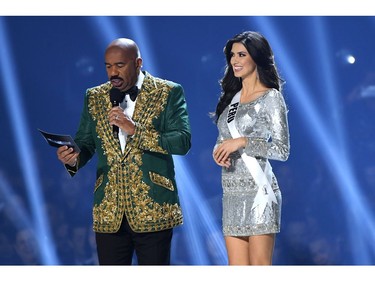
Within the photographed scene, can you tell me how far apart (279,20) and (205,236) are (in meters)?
1.63

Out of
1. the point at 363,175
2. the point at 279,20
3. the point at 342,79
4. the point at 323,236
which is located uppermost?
the point at 279,20

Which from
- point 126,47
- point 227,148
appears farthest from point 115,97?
point 227,148

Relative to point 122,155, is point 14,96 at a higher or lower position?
higher

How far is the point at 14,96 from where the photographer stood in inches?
232

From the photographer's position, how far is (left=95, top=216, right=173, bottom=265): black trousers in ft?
12.9

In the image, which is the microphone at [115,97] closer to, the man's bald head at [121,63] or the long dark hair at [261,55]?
the man's bald head at [121,63]

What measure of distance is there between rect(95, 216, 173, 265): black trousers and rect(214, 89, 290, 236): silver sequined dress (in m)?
0.33

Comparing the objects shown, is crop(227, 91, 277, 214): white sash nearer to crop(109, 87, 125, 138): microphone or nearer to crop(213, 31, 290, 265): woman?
crop(213, 31, 290, 265): woman

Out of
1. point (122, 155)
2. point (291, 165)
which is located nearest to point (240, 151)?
point (122, 155)

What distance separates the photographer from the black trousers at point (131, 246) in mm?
3941

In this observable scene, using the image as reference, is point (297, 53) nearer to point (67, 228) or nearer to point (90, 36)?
point (90, 36)

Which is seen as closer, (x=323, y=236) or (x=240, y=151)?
(x=240, y=151)

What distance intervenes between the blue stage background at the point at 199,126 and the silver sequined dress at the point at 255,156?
5.65 feet

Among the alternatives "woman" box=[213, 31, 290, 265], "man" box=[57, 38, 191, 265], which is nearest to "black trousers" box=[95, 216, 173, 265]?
"man" box=[57, 38, 191, 265]
